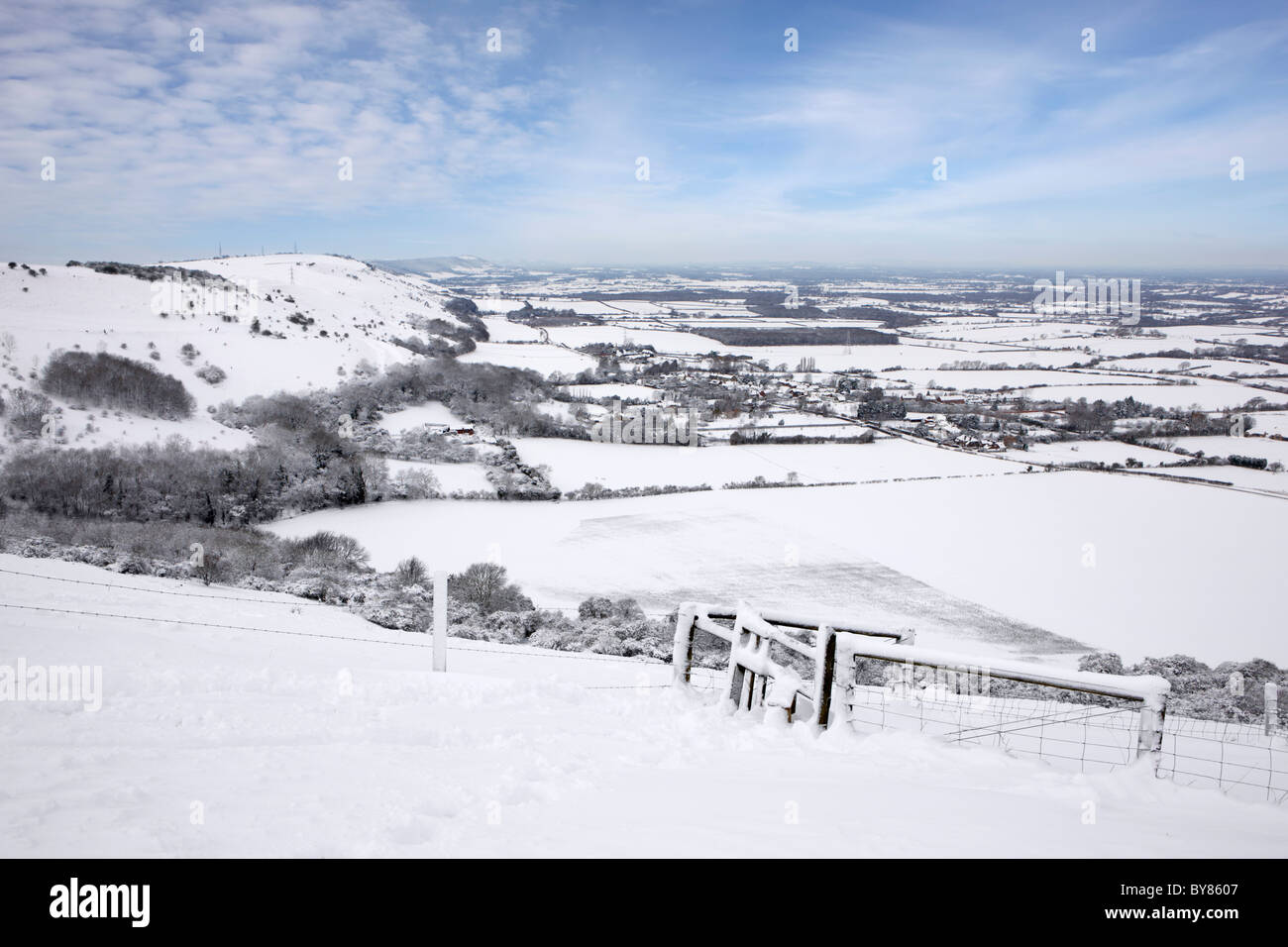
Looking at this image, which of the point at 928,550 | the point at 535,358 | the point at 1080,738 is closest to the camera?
the point at 1080,738

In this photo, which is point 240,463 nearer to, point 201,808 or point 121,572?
point 121,572

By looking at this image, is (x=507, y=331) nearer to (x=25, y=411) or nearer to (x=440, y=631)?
(x=25, y=411)

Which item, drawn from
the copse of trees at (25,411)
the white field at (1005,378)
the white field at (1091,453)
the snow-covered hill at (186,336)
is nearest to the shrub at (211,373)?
the snow-covered hill at (186,336)

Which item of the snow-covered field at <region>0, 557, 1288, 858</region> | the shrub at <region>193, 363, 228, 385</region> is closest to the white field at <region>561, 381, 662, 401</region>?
the shrub at <region>193, 363, 228, 385</region>

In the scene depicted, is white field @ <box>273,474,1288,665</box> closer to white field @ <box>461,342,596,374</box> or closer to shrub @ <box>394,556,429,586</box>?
shrub @ <box>394,556,429,586</box>

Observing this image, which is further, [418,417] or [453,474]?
[418,417]

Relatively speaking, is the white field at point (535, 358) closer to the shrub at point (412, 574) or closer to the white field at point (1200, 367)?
the shrub at point (412, 574)

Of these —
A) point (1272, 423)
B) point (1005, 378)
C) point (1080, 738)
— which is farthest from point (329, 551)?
point (1005, 378)

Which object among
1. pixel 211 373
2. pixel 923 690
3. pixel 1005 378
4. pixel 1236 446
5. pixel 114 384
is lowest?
pixel 923 690
